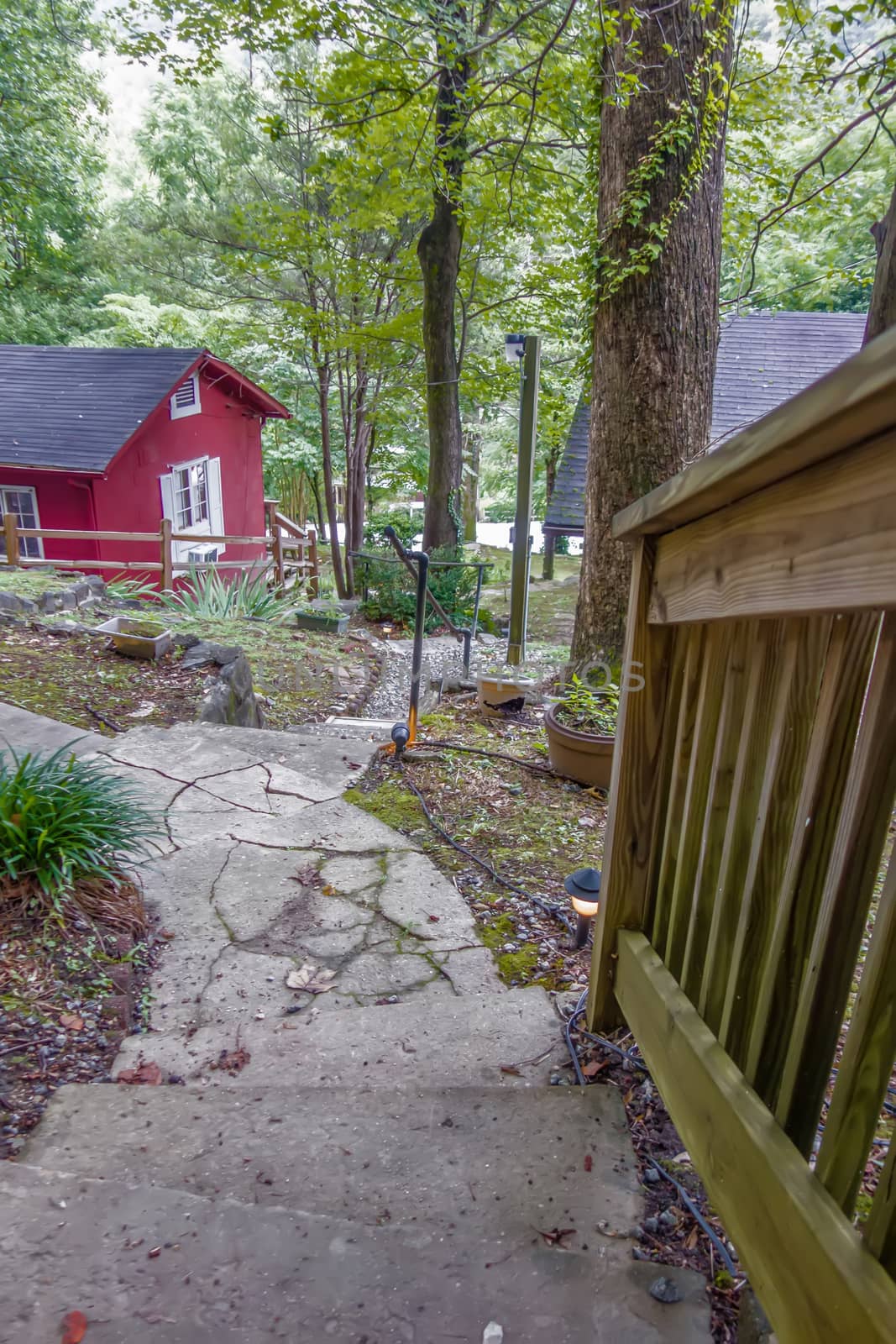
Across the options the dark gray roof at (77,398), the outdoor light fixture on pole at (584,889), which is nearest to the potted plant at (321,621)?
the dark gray roof at (77,398)

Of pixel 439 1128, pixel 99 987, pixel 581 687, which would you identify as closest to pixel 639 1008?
pixel 439 1128

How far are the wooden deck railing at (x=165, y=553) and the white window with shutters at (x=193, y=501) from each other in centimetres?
105

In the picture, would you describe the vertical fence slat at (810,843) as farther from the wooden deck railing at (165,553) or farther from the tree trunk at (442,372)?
the tree trunk at (442,372)

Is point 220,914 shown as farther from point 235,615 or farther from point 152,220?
point 152,220

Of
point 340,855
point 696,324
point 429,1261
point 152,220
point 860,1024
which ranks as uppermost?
point 152,220

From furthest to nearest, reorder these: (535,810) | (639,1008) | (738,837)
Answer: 1. (535,810)
2. (639,1008)
3. (738,837)

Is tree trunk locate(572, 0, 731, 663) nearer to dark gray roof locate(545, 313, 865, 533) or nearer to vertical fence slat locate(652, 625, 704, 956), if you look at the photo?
vertical fence slat locate(652, 625, 704, 956)

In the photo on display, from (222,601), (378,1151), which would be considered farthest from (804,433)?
(222,601)

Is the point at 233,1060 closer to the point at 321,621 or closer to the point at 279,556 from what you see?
the point at 321,621

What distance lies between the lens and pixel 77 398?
11.0m

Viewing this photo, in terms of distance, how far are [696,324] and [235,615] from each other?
5.55 metres

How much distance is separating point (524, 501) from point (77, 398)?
28.9 ft

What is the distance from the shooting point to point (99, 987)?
1.80 meters

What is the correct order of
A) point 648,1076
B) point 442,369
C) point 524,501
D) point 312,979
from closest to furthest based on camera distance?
point 648,1076
point 312,979
point 524,501
point 442,369
